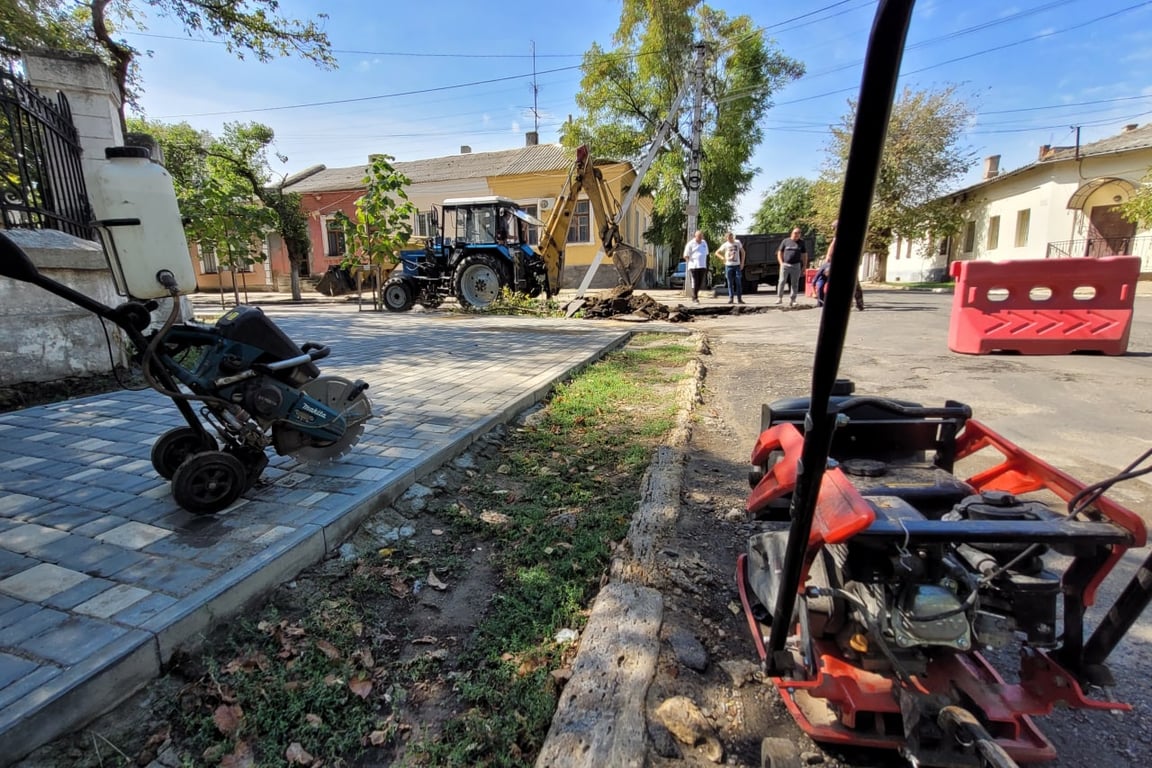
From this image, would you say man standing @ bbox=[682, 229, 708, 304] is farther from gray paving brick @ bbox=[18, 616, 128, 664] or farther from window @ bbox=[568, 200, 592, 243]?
gray paving brick @ bbox=[18, 616, 128, 664]

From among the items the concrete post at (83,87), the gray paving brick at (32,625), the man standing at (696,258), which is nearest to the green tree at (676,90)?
the man standing at (696,258)

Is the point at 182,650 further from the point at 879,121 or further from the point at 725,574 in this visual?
the point at 879,121

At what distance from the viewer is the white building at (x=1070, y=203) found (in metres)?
21.9

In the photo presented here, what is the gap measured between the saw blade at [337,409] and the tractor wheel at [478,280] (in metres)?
10.6

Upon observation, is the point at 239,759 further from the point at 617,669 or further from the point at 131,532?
the point at 131,532

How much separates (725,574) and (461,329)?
330 inches

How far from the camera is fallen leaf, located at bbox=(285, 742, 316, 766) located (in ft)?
5.16

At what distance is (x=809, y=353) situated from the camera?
773 centimetres

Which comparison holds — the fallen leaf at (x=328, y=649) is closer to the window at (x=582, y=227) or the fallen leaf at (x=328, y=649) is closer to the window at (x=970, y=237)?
the window at (x=582, y=227)

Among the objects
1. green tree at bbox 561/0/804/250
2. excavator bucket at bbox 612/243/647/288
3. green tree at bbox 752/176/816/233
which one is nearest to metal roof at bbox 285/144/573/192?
green tree at bbox 561/0/804/250

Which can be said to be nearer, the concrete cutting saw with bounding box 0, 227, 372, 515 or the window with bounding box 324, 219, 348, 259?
the concrete cutting saw with bounding box 0, 227, 372, 515

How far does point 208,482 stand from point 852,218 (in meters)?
2.90

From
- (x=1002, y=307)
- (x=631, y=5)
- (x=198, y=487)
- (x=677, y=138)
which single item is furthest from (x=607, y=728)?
(x=631, y=5)

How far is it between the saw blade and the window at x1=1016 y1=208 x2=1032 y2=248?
107 ft
